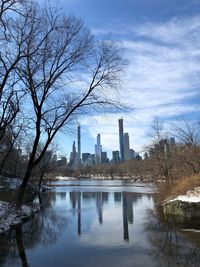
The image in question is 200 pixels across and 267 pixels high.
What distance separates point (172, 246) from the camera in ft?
52.6

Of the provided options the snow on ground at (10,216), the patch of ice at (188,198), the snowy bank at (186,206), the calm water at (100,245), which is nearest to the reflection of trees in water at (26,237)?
the calm water at (100,245)

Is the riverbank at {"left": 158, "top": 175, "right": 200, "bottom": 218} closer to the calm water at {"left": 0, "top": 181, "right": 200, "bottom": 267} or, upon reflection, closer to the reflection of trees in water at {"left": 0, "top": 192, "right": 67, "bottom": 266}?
the calm water at {"left": 0, "top": 181, "right": 200, "bottom": 267}

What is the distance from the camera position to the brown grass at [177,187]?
30.3 metres

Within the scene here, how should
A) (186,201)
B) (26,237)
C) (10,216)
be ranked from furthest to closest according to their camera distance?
(186,201)
(10,216)
(26,237)

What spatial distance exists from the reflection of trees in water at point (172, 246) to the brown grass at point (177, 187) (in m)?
7.47

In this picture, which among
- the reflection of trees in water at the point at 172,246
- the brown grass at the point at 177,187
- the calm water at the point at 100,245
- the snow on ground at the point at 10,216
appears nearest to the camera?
the reflection of trees in water at the point at 172,246

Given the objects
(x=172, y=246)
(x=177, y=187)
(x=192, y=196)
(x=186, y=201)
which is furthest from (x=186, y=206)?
(x=172, y=246)

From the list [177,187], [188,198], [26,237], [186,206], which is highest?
[177,187]

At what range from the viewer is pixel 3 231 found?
20859 millimetres

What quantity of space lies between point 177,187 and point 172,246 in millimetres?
17087

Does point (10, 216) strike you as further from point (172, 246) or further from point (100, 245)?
point (172, 246)

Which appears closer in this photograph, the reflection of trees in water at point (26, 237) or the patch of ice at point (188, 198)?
the reflection of trees in water at point (26, 237)

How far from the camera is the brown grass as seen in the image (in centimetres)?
3030

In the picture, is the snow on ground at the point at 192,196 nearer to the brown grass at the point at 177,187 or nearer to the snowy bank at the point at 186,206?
the snowy bank at the point at 186,206
